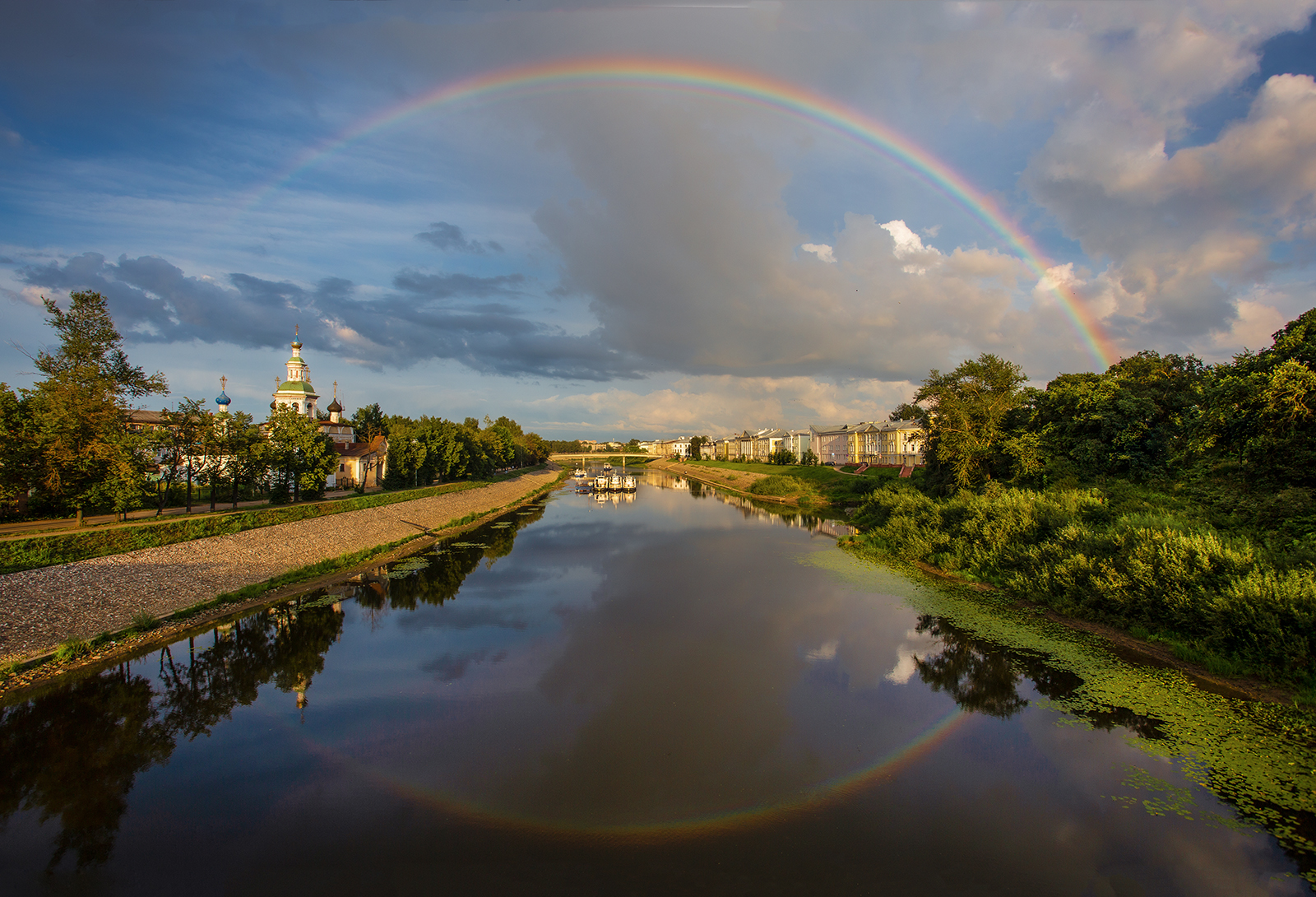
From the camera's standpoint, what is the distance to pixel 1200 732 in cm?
896

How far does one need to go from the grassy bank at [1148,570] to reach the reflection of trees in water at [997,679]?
2657mm

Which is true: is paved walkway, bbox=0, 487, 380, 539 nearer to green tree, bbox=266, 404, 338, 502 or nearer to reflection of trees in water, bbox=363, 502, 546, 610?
green tree, bbox=266, 404, 338, 502

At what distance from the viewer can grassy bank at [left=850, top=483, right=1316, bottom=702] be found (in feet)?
33.3

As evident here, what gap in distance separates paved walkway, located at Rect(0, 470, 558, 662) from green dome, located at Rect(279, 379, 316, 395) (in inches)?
1574

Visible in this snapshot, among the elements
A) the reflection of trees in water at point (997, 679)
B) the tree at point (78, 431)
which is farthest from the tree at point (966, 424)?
the tree at point (78, 431)

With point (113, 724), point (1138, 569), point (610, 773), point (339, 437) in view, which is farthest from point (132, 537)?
point (339, 437)

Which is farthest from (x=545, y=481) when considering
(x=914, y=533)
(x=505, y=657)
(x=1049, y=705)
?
(x=1049, y=705)

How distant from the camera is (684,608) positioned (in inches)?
737

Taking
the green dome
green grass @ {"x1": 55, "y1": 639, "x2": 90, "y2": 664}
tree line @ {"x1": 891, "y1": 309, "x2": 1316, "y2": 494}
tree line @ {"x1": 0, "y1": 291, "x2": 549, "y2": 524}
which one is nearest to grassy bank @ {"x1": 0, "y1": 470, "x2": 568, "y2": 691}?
green grass @ {"x1": 55, "y1": 639, "x2": 90, "y2": 664}

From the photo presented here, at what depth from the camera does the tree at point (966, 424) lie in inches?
1157

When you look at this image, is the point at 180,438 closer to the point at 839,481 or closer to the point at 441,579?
the point at 441,579

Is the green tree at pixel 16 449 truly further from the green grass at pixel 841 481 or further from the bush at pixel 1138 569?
the green grass at pixel 841 481

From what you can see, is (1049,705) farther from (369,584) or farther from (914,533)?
(369,584)

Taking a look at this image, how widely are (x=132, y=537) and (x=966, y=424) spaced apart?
36.6m
